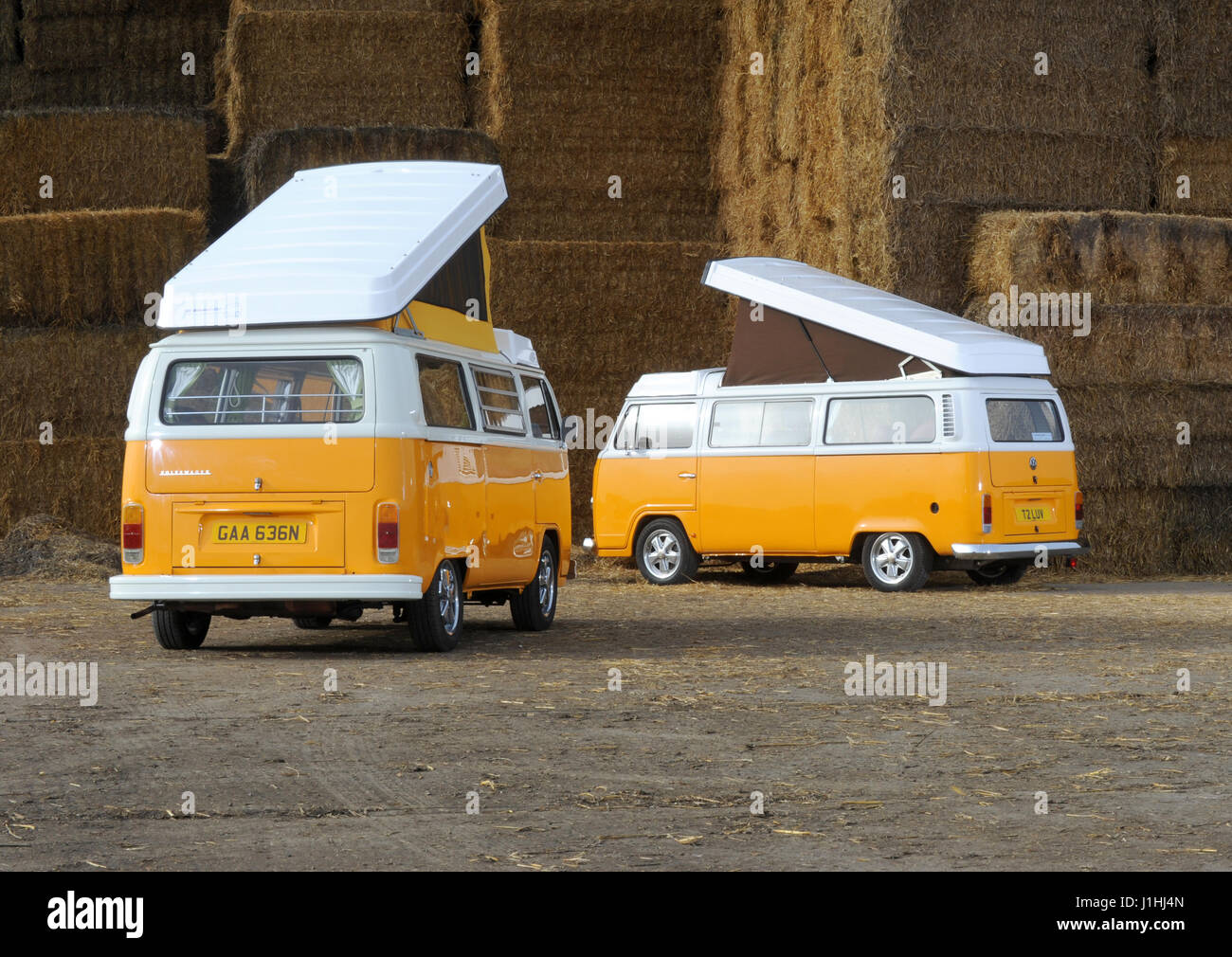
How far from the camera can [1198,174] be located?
1919 cm

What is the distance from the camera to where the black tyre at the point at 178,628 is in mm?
10922

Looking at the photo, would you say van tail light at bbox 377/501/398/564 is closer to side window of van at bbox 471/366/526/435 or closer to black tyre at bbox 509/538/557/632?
side window of van at bbox 471/366/526/435

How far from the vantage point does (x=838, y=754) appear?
278 inches

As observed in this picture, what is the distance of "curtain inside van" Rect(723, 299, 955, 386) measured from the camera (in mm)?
16344

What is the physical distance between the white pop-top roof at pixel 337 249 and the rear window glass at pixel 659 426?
505 cm

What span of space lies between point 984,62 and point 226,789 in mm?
14324

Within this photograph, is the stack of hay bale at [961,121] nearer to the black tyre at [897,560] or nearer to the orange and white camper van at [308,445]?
the black tyre at [897,560]

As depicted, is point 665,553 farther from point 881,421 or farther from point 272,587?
point 272,587

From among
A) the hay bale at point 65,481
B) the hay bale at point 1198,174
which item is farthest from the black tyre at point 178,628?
the hay bale at point 1198,174

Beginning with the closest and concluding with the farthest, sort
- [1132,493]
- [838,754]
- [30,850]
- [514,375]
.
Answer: [30,850]
[838,754]
[514,375]
[1132,493]

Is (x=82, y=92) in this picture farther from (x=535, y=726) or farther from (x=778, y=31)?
(x=535, y=726)

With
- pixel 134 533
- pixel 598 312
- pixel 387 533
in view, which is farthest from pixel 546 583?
pixel 598 312

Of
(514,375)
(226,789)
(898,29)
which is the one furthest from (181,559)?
(898,29)

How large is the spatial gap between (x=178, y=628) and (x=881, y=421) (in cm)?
744
